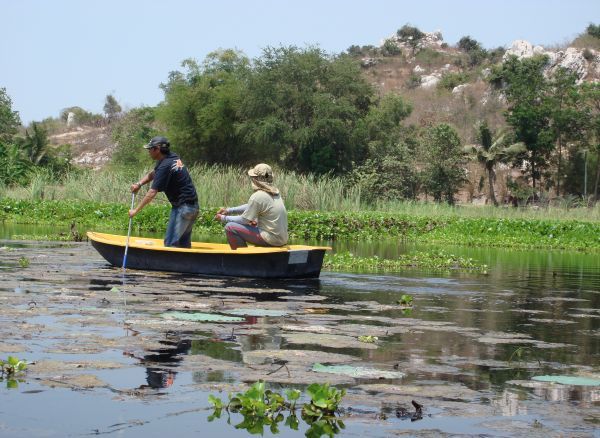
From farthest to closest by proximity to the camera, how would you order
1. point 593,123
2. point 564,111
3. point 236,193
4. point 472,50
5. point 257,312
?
point 472,50 < point 593,123 < point 564,111 < point 236,193 < point 257,312

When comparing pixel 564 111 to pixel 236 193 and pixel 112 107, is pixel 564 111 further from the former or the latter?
pixel 112 107

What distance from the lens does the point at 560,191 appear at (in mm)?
53312

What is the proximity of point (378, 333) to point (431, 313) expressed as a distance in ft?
6.39

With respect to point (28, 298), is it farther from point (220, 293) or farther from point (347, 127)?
point (347, 127)

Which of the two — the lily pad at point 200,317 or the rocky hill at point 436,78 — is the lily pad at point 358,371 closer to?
the lily pad at point 200,317

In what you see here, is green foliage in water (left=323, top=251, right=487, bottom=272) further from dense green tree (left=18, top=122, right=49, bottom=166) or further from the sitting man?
dense green tree (left=18, top=122, right=49, bottom=166)

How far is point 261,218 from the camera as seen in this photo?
1438 cm

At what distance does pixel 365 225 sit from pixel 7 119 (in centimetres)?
4027

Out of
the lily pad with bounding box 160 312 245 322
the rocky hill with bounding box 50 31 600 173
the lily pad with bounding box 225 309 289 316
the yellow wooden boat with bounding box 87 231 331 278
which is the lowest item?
the lily pad with bounding box 160 312 245 322


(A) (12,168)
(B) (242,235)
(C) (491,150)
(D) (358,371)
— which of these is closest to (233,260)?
(B) (242,235)

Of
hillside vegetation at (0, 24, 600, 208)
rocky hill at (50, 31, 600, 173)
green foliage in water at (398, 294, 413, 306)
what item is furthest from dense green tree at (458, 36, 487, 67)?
green foliage in water at (398, 294, 413, 306)

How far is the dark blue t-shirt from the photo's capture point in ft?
47.4

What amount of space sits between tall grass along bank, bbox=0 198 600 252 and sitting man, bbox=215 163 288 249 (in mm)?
13525

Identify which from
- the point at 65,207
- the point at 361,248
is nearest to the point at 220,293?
the point at 361,248
